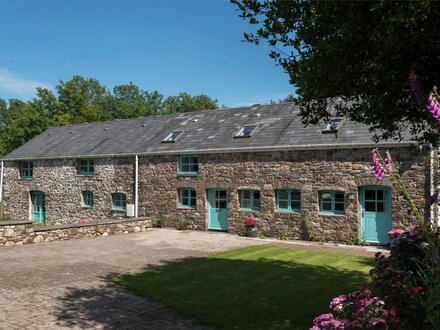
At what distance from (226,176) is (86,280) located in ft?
32.5

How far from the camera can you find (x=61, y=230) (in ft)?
52.6

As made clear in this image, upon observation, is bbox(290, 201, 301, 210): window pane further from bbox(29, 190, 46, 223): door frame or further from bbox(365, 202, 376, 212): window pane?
bbox(29, 190, 46, 223): door frame

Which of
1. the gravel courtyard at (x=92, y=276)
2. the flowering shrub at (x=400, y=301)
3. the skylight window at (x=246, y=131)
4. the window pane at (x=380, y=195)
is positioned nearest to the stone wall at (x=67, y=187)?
the gravel courtyard at (x=92, y=276)

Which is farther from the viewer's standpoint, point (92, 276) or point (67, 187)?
point (67, 187)

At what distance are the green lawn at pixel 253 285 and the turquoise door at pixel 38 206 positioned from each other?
17464 millimetres

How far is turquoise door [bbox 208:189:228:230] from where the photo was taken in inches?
747

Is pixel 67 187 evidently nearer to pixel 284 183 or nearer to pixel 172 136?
pixel 172 136

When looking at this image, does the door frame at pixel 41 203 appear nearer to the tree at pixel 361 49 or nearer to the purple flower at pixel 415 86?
the tree at pixel 361 49

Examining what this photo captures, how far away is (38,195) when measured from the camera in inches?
1048

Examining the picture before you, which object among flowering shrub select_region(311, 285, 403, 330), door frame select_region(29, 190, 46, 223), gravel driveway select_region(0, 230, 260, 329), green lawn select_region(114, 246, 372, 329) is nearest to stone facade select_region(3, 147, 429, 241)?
door frame select_region(29, 190, 46, 223)

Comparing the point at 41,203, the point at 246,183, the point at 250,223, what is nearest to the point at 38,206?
the point at 41,203

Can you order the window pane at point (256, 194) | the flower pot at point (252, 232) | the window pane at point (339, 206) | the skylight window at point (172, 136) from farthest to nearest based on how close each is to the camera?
the skylight window at point (172, 136) < the window pane at point (256, 194) < the flower pot at point (252, 232) < the window pane at point (339, 206)

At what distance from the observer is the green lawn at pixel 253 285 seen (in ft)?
23.0

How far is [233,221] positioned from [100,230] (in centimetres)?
589
